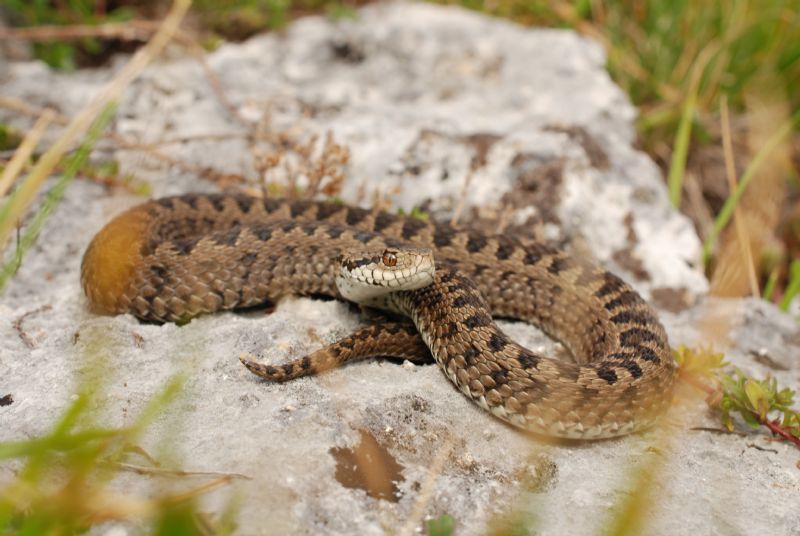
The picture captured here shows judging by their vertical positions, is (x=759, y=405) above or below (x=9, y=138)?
below

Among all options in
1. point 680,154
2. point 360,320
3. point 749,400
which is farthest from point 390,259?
point 680,154

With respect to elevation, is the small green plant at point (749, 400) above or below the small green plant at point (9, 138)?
below

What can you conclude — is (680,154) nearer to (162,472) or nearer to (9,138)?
(162,472)

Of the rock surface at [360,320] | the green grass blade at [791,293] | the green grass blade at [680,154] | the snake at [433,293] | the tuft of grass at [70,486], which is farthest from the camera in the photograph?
the green grass blade at [680,154]

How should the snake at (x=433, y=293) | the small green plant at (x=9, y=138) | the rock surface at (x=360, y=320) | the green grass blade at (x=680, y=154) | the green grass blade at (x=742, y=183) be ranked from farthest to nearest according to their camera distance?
the green grass blade at (x=680, y=154)
the green grass blade at (x=742, y=183)
the small green plant at (x=9, y=138)
the snake at (x=433, y=293)
the rock surface at (x=360, y=320)

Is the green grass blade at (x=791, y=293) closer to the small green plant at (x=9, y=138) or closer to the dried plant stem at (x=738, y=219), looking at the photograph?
the dried plant stem at (x=738, y=219)

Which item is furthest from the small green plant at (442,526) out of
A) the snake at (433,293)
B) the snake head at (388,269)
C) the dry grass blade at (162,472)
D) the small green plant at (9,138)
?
the small green plant at (9,138)

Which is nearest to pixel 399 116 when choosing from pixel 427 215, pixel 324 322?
pixel 427 215
